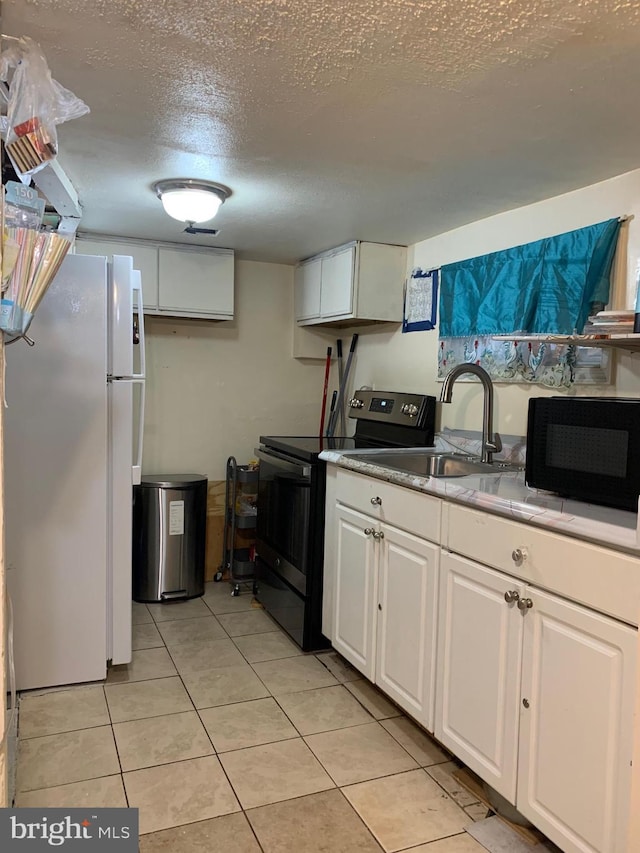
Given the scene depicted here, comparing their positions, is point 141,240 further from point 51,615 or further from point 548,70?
point 548,70

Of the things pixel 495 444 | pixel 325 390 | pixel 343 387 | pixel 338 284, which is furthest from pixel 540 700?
pixel 325 390

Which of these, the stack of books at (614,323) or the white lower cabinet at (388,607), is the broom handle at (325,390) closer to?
the white lower cabinet at (388,607)

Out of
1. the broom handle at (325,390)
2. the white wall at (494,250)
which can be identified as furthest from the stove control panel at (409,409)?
the broom handle at (325,390)

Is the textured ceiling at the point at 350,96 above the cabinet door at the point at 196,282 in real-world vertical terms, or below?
above

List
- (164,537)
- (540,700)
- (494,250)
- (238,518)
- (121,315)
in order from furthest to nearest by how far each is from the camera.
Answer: (238,518)
(164,537)
(494,250)
(121,315)
(540,700)

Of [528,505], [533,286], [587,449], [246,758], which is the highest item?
[533,286]

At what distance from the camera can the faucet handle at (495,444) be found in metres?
2.63

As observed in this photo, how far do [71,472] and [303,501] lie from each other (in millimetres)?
1025

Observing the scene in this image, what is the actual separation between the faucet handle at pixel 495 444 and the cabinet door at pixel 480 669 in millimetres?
724

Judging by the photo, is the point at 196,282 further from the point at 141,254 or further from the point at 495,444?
the point at 495,444

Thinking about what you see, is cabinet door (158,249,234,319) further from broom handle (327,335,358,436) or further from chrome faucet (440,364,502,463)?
chrome faucet (440,364,502,463)

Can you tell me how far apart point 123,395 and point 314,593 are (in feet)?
4.01

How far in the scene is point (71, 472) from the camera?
8.37 ft

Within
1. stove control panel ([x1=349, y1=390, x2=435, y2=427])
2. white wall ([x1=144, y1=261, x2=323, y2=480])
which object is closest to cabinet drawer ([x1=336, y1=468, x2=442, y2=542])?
stove control panel ([x1=349, y1=390, x2=435, y2=427])
